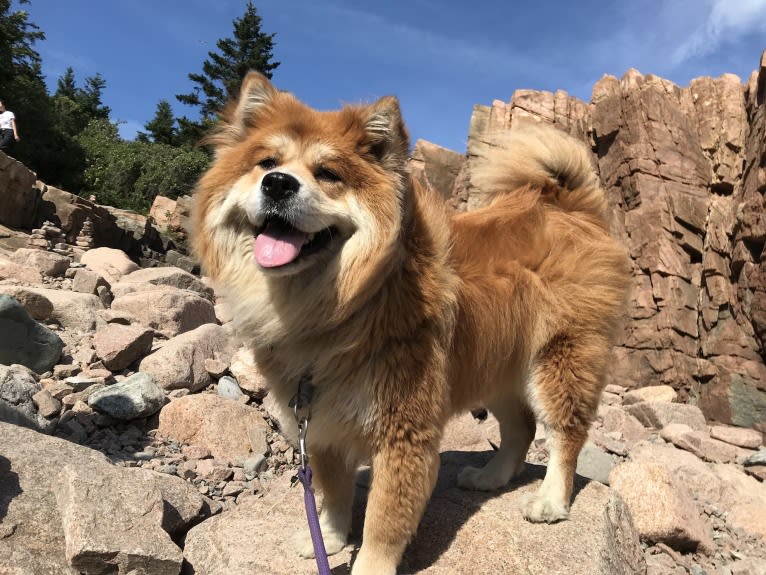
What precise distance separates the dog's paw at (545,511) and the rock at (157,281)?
745 cm

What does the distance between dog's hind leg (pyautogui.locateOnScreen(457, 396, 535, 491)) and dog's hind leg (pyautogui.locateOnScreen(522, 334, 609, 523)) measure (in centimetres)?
33

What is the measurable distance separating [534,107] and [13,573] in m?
14.7

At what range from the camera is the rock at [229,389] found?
525 centimetres

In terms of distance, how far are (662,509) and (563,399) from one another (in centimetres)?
213

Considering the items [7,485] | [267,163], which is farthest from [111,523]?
[267,163]

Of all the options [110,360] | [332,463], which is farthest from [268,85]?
[110,360]

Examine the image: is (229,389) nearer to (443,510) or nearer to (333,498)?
(333,498)

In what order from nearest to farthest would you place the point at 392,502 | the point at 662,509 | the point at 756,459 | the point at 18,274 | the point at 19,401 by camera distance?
the point at 392,502 → the point at 19,401 → the point at 662,509 → the point at 756,459 → the point at 18,274

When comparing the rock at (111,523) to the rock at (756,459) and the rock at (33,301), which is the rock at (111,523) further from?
the rock at (756,459)

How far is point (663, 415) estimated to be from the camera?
801cm

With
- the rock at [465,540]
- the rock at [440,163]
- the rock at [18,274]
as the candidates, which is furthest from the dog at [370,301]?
the rock at [440,163]

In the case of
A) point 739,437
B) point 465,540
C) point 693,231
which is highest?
point 693,231

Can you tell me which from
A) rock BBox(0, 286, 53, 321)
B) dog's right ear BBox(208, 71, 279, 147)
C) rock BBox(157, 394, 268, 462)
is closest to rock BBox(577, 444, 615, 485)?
A: rock BBox(157, 394, 268, 462)

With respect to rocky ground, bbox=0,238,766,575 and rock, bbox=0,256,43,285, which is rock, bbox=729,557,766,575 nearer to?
rocky ground, bbox=0,238,766,575
